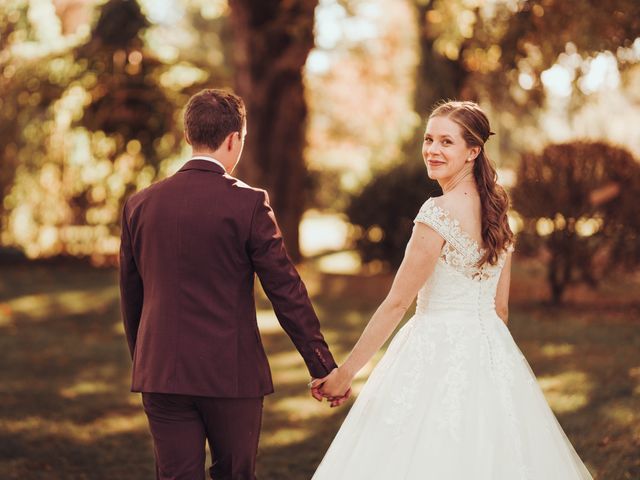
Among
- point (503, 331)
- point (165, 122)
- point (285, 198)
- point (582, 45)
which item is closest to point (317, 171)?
point (165, 122)

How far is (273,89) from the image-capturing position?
14047 mm

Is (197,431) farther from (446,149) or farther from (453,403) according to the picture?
(446,149)

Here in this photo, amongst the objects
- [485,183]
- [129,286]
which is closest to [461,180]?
[485,183]

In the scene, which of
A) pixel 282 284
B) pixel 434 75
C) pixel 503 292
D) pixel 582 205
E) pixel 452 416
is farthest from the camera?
pixel 434 75

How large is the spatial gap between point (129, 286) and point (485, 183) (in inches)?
63.3

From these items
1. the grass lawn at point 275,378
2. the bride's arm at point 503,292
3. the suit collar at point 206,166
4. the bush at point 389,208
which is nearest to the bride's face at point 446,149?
the bride's arm at point 503,292

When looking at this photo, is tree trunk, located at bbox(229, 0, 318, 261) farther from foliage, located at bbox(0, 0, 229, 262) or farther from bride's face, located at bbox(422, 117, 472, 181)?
bride's face, located at bbox(422, 117, 472, 181)

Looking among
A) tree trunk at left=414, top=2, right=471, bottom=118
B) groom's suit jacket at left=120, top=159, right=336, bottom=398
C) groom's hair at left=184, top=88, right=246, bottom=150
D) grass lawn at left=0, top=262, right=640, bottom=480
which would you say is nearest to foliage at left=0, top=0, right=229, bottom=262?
grass lawn at left=0, top=262, right=640, bottom=480

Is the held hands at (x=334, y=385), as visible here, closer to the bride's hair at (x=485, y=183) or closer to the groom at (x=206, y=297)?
the groom at (x=206, y=297)

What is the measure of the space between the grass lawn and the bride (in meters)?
2.01

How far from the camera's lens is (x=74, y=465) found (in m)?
5.89

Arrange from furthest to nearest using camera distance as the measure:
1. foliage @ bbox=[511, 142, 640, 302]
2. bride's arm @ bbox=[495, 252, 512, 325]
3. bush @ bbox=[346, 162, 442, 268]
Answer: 1. bush @ bbox=[346, 162, 442, 268]
2. foliage @ bbox=[511, 142, 640, 302]
3. bride's arm @ bbox=[495, 252, 512, 325]

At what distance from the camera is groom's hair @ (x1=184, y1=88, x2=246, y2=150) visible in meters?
3.37

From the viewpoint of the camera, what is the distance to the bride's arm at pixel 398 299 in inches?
145
